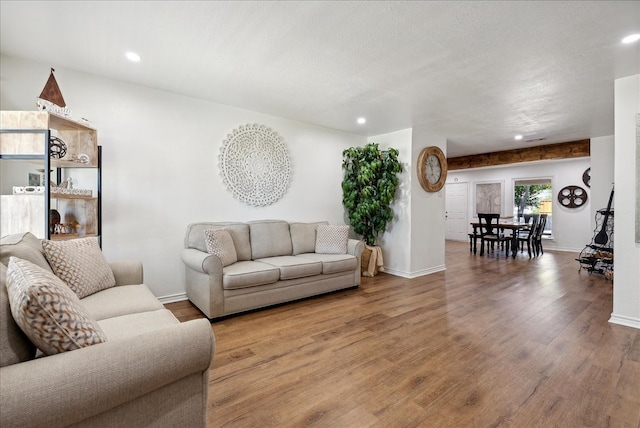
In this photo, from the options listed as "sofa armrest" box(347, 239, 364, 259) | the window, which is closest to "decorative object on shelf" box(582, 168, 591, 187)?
the window

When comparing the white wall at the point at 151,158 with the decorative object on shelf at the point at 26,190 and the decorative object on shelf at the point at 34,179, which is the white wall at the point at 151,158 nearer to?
the decorative object on shelf at the point at 34,179

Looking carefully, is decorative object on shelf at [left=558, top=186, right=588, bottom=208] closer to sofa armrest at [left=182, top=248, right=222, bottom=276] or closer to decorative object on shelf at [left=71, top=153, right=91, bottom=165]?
sofa armrest at [left=182, top=248, right=222, bottom=276]

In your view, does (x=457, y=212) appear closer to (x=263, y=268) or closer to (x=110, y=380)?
(x=263, y=268)

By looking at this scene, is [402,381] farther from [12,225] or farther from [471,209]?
[471,209]

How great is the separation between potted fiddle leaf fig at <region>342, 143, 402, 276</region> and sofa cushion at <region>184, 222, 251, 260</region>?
192 cm

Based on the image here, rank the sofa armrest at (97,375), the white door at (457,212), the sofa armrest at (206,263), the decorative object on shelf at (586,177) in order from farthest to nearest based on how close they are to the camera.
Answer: the white door at (457,212)
the decorative object on shelf at (586,177)
the sofa armrest at (206,263)
the sofa armrest at (97,375)

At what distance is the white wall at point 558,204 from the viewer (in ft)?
23.5

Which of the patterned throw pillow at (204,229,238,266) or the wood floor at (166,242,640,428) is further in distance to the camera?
the patterned throw pillow at (204,229,238,266)

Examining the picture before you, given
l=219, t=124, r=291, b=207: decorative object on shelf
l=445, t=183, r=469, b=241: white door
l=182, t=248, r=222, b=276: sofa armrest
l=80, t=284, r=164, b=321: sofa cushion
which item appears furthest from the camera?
l=445, t=183, r=469, b=241: white door

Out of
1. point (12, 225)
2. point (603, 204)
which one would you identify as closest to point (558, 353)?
point (12, 225)

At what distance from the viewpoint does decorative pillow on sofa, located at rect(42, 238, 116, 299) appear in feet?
6.19

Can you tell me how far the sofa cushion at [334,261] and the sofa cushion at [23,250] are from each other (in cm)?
253

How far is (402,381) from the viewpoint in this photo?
6.25ft

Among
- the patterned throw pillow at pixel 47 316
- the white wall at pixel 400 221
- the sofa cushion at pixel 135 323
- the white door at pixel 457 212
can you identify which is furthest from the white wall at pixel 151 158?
the white door at pixel 457 212
